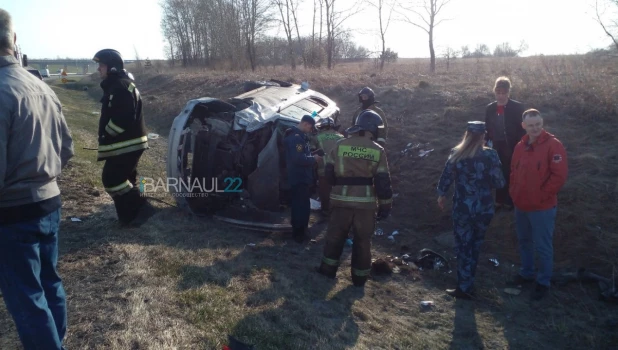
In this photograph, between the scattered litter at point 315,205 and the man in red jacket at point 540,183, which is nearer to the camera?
the man in red jacket at point 540,183

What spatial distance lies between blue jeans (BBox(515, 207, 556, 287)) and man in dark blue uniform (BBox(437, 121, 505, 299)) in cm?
45

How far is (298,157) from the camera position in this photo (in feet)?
20.1

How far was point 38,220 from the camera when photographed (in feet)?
8.65

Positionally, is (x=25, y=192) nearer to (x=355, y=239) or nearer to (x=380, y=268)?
(x=355, y=239)

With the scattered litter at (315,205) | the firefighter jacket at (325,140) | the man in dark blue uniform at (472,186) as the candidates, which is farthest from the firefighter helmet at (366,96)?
the man in dark blue uniform at (472,186)

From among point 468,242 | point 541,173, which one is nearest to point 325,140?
point 468,242

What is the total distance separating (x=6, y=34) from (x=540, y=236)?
463 cm

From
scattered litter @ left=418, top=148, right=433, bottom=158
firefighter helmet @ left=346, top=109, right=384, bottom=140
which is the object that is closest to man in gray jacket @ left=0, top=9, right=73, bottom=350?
firefighter helmet @ left=346, top=109, right=384, bottom=140

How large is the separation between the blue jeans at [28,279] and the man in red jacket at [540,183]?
13.5ft

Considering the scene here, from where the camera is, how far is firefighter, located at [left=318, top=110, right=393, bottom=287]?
488cm

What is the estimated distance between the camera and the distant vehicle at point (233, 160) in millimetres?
6688

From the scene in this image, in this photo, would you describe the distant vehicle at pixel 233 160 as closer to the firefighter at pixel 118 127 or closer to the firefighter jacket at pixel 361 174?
the firefighter at pixel 118 127

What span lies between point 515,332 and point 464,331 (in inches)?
18.0

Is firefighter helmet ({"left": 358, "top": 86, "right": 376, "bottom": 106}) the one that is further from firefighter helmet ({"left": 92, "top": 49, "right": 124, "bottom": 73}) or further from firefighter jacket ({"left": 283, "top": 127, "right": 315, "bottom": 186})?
firefighter helmet ({"left": 92, "top": 49, "right": 124, "bottom": 73})
